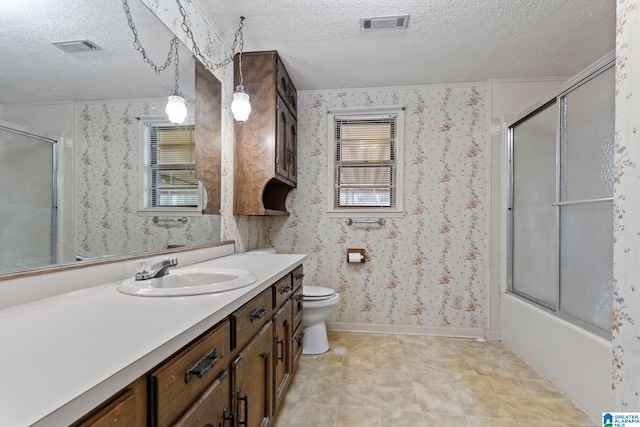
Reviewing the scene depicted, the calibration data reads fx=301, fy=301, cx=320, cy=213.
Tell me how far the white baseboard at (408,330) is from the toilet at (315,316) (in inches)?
17.5

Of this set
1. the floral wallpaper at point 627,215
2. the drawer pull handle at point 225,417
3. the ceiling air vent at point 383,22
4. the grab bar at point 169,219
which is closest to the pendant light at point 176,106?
the grab bar at point 169,219

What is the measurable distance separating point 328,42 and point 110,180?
1.66 meters

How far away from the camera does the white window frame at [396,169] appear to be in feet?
9.09

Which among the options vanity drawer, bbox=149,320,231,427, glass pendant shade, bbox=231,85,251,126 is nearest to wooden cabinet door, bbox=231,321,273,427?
vanity drawer, bbox=149,320,231,427

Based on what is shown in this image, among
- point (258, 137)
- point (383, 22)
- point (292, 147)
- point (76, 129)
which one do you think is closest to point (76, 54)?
point (76, 129)

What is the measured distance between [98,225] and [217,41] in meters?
1.47

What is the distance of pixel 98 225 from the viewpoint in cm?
112

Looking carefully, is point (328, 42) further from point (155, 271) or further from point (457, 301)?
point (457, 301)

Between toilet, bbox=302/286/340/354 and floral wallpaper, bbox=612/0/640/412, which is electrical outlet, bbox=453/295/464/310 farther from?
floral wallpaper, bbox=612/0/640/412

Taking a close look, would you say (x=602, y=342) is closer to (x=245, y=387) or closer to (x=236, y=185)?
(x=245, y=387)

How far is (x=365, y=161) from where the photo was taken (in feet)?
9.37

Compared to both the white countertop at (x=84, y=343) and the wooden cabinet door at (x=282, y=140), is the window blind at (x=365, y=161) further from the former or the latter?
the white countertop at (x=84, y=343)

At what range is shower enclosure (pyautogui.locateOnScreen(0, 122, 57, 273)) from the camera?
0.82m

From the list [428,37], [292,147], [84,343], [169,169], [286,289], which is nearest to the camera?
[84,343]
